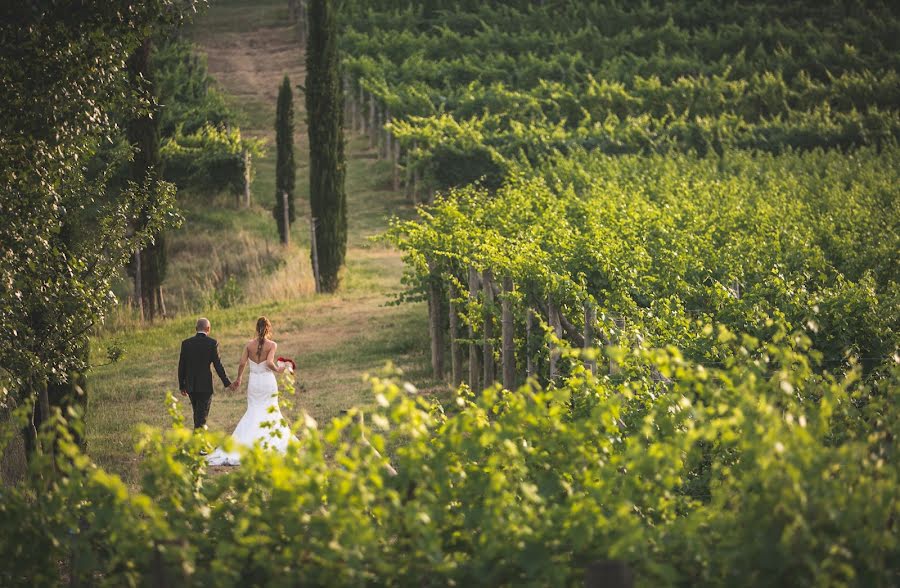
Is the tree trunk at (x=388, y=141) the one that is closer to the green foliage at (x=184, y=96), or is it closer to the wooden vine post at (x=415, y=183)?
the wooden vine post at (x=415, y=183)

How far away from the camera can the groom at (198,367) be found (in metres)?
10.8

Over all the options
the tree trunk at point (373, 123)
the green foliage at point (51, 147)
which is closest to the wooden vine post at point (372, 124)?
the tree trunk at point (373, 123)

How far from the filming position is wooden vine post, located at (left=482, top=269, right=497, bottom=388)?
12.0 meters

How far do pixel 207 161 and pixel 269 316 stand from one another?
45.1ft

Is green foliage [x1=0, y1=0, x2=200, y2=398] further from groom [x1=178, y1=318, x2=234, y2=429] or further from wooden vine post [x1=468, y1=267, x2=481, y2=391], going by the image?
wooden vine post [x1=468, y1=267, x2=481, y2=391]

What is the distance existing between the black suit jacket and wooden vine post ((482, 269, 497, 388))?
309cm

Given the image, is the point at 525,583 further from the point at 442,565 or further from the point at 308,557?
the point at 308,557

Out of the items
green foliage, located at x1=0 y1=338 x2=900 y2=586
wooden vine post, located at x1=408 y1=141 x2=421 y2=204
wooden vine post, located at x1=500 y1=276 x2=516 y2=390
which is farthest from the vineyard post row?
wooden vine post, located at x1=408 y1=141 x2=421 y2=204

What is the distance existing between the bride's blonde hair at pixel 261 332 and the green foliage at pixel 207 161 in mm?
20709

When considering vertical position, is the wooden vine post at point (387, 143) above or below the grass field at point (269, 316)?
above

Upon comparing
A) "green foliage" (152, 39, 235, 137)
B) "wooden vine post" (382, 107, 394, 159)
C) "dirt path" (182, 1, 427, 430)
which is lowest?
"dirt path" (182, 1, 427, 430)

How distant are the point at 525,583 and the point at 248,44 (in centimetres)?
5961

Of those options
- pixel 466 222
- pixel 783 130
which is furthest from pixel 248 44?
pixel 466 222

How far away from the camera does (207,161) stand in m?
31.8
